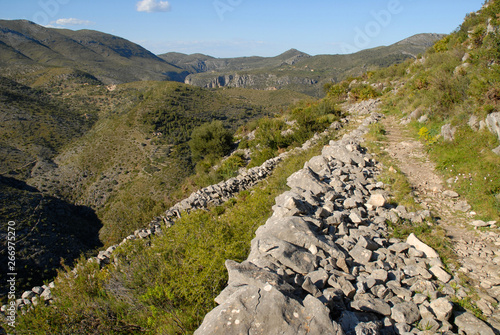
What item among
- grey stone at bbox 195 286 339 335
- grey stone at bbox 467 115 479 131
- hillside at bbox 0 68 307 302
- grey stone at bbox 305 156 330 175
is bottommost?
hillside at bbox 0 68 307 302

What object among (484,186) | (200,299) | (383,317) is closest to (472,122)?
(484,186)

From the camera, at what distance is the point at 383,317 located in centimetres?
272

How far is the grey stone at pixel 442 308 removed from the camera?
2621 mm

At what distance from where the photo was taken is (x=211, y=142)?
64.7ft

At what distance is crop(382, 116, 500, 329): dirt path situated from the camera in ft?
10.1

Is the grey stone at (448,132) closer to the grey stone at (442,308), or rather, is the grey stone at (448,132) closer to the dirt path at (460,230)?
the dirt path at (460,230)

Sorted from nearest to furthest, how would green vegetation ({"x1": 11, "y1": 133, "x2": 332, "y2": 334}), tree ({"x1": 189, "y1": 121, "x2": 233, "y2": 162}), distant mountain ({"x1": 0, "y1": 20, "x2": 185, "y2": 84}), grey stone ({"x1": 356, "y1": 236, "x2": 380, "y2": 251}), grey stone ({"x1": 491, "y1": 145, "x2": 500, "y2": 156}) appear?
green vegetation ({"x1": 11, "y1": 133, "x2": 332, "y2": 334})
grey stone ({"x1": 356, "y1": 236, "x2": 380, "y2": 251})
grey stone ({"x1": 491, "y1": 145, "x2": 500, "y2": 156})
tree ({"x1": 189, "y1": 121, "x2": 233, "y2": 162})
distant mountain ({"x1": 0, "y1": 20, "x2": 185, "y2": 84})

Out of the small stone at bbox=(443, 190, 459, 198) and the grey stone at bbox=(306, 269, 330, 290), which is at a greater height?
the small stone at bbox=(443, 190, 459, 198)

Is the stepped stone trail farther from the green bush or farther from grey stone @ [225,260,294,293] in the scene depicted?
the green bush

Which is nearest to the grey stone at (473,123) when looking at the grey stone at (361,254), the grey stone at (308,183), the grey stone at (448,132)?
the grey stone at (448,132)

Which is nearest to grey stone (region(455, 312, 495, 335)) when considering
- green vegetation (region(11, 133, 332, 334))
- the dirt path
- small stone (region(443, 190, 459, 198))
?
the dirt path

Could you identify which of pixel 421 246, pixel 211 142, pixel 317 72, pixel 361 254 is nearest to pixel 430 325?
pixel 361 254

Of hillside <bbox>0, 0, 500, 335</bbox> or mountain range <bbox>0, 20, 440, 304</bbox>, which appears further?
mountain range <bbox>0, 20, 440, 304</bbox>

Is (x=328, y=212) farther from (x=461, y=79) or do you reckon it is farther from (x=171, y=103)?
(x=171, y=103)
